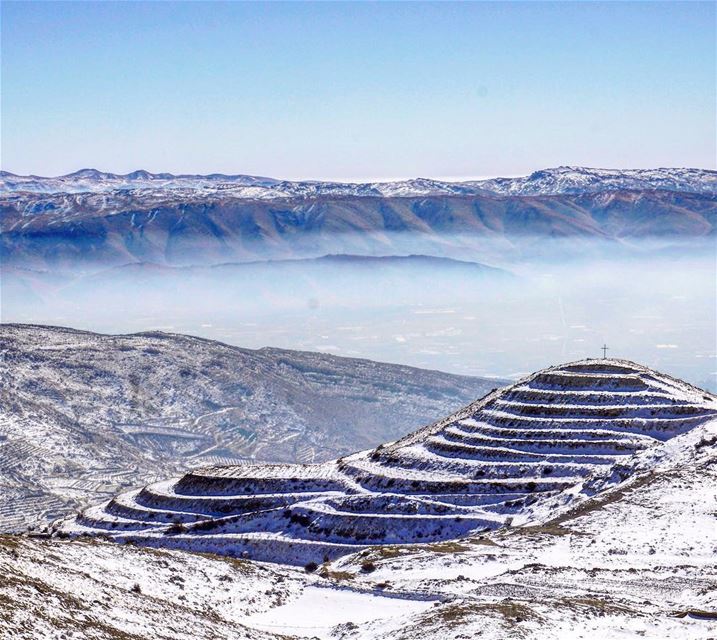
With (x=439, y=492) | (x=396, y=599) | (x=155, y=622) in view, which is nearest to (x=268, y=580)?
(x=396, y=599)

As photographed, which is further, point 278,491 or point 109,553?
point 278,491

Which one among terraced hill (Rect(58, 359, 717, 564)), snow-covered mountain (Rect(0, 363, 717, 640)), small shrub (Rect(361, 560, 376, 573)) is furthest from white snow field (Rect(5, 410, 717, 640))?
terraced hill (Rect(58, 359, 717, 564))

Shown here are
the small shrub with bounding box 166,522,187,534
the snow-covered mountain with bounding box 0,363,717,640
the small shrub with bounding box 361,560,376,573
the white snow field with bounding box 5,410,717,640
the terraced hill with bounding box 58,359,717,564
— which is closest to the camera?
the white snow field with bounding box 5,410,717,640

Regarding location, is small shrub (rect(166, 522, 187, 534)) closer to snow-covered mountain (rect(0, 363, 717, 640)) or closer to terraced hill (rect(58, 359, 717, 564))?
terraced hill (rect(58, 359, 717, 564))

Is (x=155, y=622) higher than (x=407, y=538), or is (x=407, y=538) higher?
(x=155, y=622)

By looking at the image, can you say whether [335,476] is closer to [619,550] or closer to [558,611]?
[619,550]

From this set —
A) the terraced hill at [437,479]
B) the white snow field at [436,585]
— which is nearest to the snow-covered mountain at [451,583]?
the white snow field at [436,585]

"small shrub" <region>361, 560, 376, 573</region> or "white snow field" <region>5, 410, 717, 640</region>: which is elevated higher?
"white snow field" <region>5, 410, 717, 640</region>

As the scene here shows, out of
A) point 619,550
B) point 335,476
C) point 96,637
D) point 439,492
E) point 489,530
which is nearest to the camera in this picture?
point 96,637
